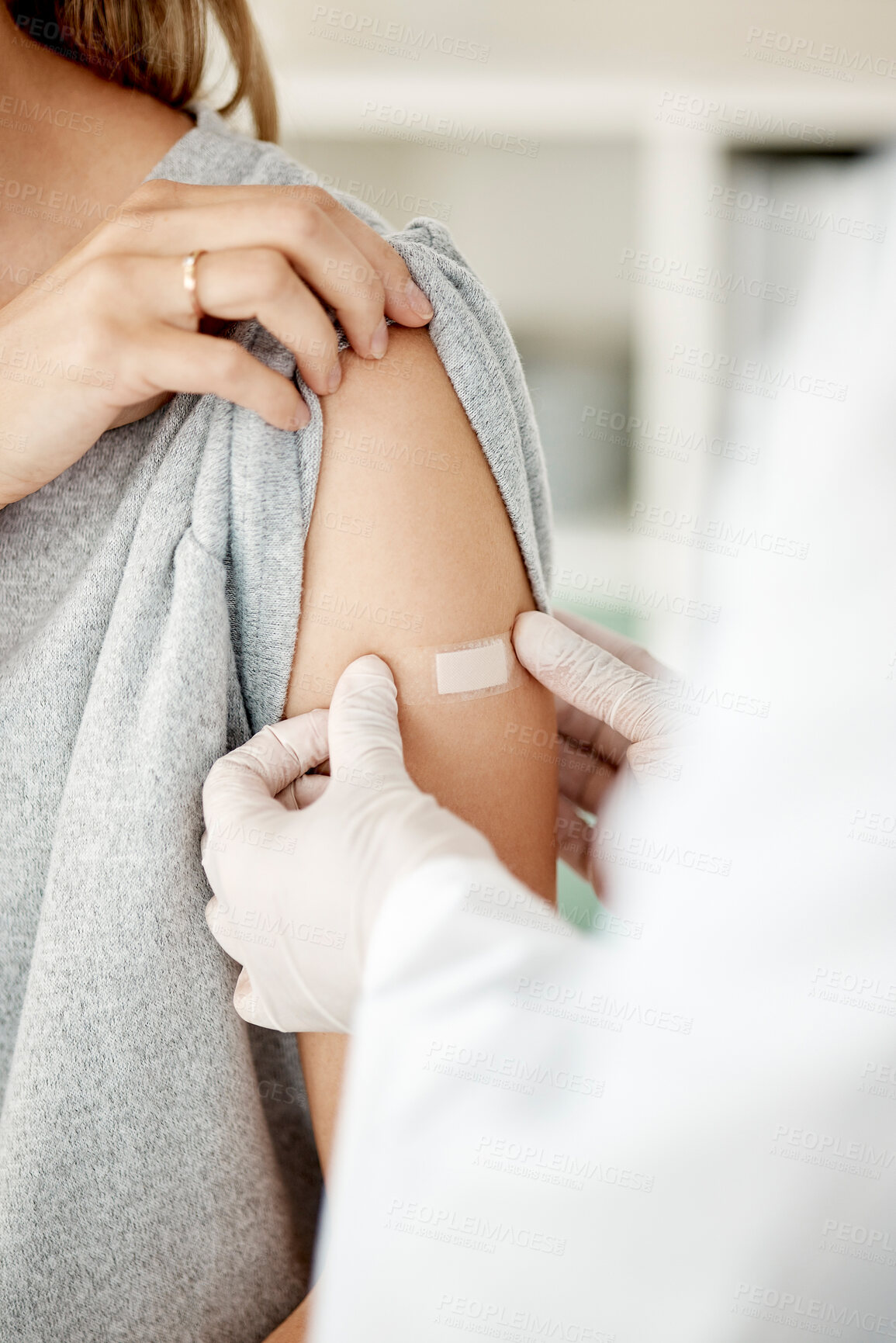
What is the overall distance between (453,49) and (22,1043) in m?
3.18

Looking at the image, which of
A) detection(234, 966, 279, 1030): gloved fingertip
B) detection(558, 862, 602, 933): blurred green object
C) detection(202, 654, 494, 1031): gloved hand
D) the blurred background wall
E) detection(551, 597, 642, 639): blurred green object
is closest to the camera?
detection(202, 654, 494, 1031): gloved hand

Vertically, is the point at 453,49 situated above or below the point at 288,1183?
above

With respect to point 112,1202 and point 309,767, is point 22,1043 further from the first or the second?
point 309,767

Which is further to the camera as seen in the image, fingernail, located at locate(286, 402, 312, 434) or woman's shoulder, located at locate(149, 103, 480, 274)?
woman's shoulder, located at locate(149, 103, 480, 274)

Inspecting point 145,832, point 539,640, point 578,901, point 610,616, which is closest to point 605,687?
point 539,640

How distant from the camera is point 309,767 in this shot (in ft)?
2.52

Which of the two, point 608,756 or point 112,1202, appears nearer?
point 112,1202

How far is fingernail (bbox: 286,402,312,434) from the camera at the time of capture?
2.30 ft

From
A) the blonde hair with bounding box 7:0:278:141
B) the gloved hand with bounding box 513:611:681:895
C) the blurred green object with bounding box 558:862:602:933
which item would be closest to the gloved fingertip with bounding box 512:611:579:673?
the gloved hand with bounding box 513:611:681:895

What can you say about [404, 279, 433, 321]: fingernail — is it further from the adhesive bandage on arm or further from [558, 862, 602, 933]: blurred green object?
[558, 862, 602, 933]: blurred green object

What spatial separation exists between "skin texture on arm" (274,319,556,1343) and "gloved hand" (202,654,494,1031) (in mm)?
41

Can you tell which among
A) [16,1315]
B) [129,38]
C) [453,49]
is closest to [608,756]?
[16,1315]

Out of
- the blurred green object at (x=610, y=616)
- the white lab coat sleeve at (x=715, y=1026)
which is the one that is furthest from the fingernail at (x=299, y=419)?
the blurred green object at (x=610, y=616)

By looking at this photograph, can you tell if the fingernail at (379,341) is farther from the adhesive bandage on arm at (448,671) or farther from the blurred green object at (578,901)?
the blurred green object at (578,901)
